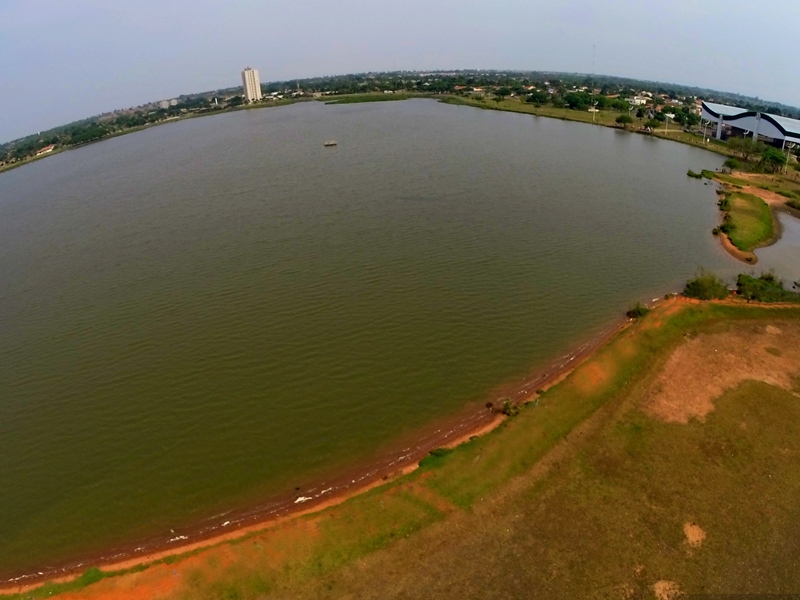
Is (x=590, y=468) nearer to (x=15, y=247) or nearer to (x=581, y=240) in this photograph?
(x=581, y=240)

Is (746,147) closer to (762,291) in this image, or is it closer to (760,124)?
(760,124)

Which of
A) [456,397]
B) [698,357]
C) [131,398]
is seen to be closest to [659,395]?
[698,357]

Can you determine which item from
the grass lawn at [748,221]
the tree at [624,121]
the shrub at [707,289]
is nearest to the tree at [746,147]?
the grass lawn at [748,221]

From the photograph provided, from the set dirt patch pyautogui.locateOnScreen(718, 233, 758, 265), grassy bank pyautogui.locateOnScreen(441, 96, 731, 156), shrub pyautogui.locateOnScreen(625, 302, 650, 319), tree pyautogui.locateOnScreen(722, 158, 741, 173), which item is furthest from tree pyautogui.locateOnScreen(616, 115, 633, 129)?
shrub pyautogui.locateOnScreen(625, 302, 650, 319)

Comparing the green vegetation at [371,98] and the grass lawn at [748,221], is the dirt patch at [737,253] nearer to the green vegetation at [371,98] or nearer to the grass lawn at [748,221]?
the grass lawn at [748,221]

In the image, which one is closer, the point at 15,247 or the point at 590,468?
the point at 590,468

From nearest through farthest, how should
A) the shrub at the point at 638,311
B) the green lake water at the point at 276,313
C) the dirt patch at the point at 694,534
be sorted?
1. the dirt patch at the point at 694,534
2. the green lake water at the point at 276,313
3. the shrub at the point at 638,311

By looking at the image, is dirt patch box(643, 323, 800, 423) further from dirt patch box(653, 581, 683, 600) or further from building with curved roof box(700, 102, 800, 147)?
building with curved roof box(700, 102, 800, 147)
